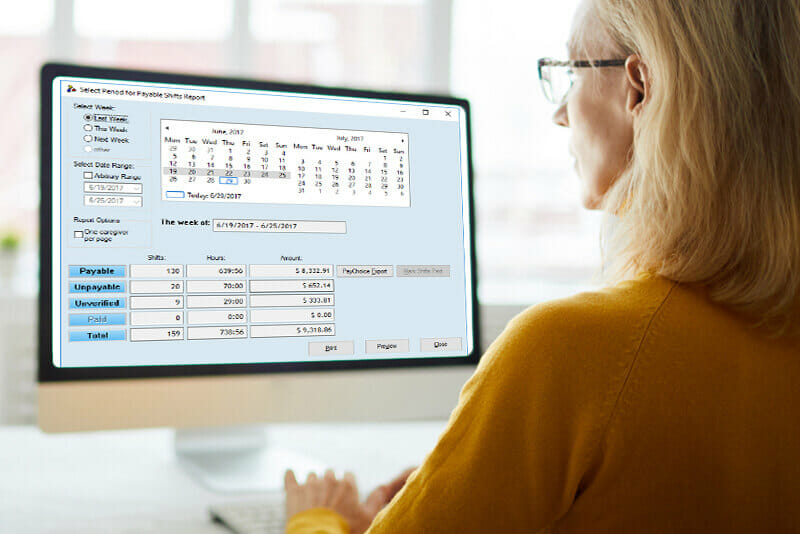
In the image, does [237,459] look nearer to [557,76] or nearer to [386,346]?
[386,346]

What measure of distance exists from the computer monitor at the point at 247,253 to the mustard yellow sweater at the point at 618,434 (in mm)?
346

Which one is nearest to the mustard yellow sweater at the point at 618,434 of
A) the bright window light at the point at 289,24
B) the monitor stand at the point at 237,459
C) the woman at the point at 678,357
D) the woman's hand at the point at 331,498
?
the woman at the point at 678,357

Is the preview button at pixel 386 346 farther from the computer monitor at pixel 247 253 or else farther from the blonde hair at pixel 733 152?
the blonde hair at pixel 733 152

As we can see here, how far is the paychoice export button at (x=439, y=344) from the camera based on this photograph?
3.10 ft

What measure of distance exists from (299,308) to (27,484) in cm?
47

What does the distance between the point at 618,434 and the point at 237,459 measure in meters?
0.71

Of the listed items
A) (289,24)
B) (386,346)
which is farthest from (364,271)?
(289,24)

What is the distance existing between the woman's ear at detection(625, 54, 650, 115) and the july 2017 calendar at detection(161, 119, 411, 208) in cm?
32

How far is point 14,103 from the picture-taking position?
3.14m

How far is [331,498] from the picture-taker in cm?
81

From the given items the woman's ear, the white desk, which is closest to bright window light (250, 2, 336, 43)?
the white desk

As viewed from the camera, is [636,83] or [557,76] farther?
[557,76]

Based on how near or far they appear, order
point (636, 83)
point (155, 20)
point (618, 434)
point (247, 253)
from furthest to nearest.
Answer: point (155, 20), point (247, 253), point (636, 83), point (618, 434)

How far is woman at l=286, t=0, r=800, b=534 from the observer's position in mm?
565
